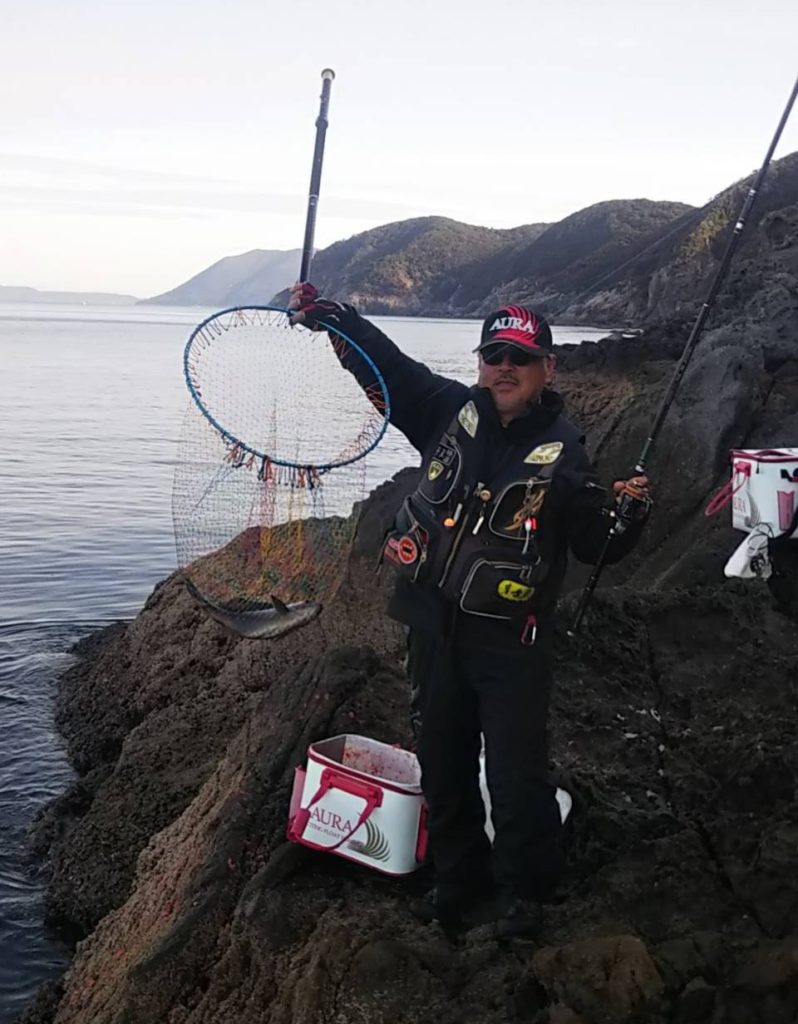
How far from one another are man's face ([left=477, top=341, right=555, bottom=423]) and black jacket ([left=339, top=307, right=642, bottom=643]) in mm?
44

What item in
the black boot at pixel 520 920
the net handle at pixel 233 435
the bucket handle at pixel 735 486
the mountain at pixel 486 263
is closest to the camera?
the black boot at pixel 520 920

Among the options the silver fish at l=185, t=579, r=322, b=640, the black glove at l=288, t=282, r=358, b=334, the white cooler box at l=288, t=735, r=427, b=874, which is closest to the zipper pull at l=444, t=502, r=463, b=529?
the black glove at l=288, t=282, r=358, b=334

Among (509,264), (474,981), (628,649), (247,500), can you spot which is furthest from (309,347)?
(509,264)

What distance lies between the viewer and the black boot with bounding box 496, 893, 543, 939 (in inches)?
156

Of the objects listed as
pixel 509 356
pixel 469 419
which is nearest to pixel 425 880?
pixel 469 419

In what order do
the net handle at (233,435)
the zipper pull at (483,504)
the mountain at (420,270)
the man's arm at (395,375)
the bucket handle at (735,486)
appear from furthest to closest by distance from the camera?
the mountain at (420,270) → the bucket handle at (735,486) → the net handle at (233,435) → the man's arm at (395,375) → the zipper pull at (483,504)

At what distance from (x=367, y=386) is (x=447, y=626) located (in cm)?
134

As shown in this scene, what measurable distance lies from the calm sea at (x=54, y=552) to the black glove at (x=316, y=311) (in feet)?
16.5

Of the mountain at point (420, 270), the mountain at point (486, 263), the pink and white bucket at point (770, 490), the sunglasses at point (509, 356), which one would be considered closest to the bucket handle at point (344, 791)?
the sunglasses at point (509, 356)

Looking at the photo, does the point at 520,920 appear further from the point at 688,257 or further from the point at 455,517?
the point at 688,257

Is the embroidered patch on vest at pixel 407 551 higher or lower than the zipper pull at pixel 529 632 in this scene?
higher

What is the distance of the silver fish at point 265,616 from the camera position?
568 centimetres

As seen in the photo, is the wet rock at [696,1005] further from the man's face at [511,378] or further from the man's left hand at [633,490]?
the man's face at [511,378]

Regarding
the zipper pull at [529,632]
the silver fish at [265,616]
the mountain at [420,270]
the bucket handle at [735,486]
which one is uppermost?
the zipper pull at [529,632]
